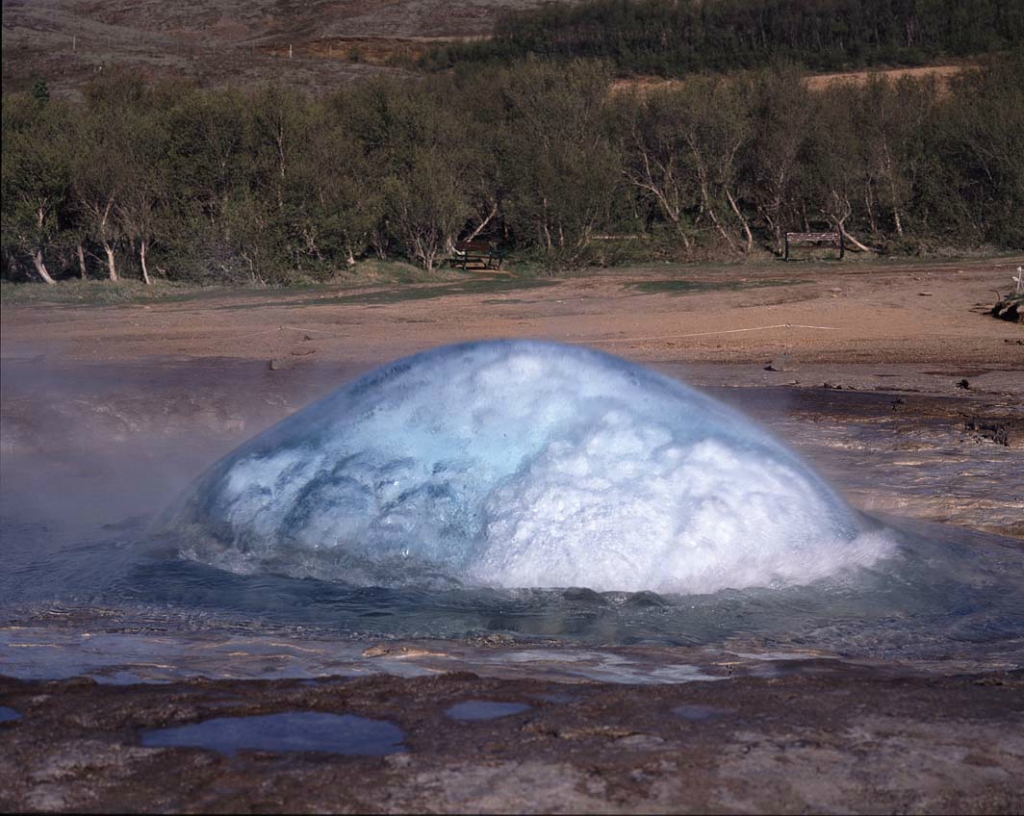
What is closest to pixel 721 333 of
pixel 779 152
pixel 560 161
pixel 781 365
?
pixel 781 365

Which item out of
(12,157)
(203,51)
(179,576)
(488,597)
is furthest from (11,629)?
(203,51)

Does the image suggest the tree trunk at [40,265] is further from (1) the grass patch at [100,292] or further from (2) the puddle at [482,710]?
(2) the puddle at [482,710]

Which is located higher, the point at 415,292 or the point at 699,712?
the point at 699,712

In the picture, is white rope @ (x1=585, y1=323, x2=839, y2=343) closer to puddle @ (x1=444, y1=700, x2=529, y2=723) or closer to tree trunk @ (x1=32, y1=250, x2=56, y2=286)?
puddle @ (x1=444, y1=700, x2=529, y2=723)

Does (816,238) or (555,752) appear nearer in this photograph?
(555,752)

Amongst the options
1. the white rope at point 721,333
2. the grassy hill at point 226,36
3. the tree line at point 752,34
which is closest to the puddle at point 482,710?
the grassy hill at point 226,36

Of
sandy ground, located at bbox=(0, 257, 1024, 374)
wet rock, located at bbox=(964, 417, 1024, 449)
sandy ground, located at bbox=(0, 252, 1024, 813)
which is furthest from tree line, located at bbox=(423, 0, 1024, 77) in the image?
wet rock, located at bbox=(964, 417, 1024, 449)

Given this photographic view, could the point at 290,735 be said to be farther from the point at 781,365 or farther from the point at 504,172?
the point at 504,172
